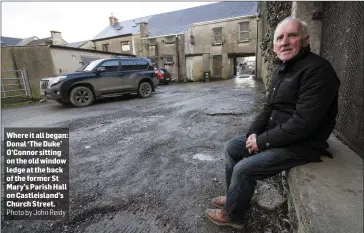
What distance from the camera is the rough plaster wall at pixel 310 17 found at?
2957 millimetres

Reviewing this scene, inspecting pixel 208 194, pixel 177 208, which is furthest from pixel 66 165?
pixel 208 194

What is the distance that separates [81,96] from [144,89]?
273 cm

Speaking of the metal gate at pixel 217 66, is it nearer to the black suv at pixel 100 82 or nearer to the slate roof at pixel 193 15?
the slate roof at pixel 193 15

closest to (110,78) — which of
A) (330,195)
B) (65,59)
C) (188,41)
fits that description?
(65,59)

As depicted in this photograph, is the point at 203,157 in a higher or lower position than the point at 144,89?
lower

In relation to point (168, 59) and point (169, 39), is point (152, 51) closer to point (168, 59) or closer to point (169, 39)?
point (168, 59)

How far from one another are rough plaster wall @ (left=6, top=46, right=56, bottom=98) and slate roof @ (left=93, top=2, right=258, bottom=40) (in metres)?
13.9

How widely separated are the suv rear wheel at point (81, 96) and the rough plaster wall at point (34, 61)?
556 centimetres

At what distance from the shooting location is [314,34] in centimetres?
309

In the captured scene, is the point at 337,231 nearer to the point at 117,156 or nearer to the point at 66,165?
the point at 117,156

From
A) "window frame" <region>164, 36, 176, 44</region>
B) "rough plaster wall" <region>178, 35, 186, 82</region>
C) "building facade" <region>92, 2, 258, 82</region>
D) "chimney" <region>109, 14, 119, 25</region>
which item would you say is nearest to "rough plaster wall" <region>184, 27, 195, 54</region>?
"building facade" <region>92, 2, 258, 82</region>

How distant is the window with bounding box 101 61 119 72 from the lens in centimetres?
807

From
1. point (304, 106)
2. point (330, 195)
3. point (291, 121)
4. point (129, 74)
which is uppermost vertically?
point (129, 74)

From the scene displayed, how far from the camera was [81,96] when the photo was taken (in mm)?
7523
